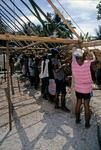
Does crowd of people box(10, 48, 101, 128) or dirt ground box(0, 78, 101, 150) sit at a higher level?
crowd of people box(10, 48, 101, 128)

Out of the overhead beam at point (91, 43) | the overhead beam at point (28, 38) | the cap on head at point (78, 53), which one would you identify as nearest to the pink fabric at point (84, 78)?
the cap on head at point (78, 53)

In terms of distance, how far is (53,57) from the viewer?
30.6 ft

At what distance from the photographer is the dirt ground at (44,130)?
6.39 metres

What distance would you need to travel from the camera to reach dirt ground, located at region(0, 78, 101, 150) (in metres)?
6.39

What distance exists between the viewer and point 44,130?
24.3ft

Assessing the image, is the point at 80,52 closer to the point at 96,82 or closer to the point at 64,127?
the point at 64,127

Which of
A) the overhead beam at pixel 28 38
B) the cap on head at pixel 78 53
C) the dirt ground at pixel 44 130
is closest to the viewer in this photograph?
the dirt ground at pixel 44 130

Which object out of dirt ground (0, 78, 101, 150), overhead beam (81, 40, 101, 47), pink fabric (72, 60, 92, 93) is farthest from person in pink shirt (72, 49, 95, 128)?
dirt ground (0, 78, 101, 150)

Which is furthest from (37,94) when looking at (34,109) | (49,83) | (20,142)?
(20,142)

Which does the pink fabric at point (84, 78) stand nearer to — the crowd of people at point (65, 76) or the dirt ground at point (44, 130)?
the crowd of people at point (65, 76)

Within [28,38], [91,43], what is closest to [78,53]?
[91,43]

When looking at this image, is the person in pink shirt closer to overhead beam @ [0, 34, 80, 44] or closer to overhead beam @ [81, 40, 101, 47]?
overhead beam @ [81, 40, 101, 47]

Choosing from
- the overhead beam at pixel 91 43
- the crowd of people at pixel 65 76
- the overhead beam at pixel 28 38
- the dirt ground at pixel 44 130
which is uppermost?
the overhead beam at pixel 28 38

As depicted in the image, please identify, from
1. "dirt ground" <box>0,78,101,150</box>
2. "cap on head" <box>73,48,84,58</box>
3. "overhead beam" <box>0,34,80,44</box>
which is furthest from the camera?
"cap on head" <box>73,48,84,58</box>
